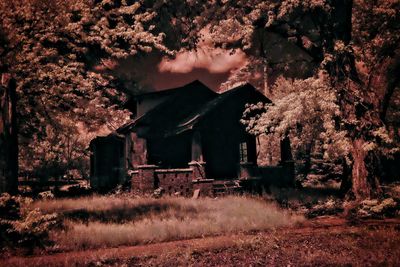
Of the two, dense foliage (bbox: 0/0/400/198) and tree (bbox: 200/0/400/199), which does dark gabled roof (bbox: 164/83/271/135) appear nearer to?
dense foliage (bbox: 0/0/400/198)

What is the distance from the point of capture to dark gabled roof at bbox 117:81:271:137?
2078cm

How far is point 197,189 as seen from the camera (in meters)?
18.7

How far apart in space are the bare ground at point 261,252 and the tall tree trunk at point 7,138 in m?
2.33

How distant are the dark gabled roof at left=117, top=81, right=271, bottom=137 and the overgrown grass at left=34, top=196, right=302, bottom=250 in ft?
17.7

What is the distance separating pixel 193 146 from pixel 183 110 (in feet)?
14.2

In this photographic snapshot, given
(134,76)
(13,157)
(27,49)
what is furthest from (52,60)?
(134,76)

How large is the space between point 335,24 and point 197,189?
9820mm

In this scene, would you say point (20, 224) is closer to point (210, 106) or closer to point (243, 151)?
point (210, 106)

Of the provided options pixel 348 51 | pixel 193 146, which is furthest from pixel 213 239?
pixel 193 146

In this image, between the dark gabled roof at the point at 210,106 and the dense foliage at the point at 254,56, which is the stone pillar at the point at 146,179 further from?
the dense foliage at the point at 254,56

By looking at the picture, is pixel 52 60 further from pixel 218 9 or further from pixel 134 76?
pixel 134 76

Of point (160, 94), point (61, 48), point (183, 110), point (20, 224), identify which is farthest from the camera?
point (160, 94)

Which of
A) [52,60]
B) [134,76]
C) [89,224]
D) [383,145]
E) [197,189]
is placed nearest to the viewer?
[52,60]

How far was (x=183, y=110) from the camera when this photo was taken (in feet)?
76.2
